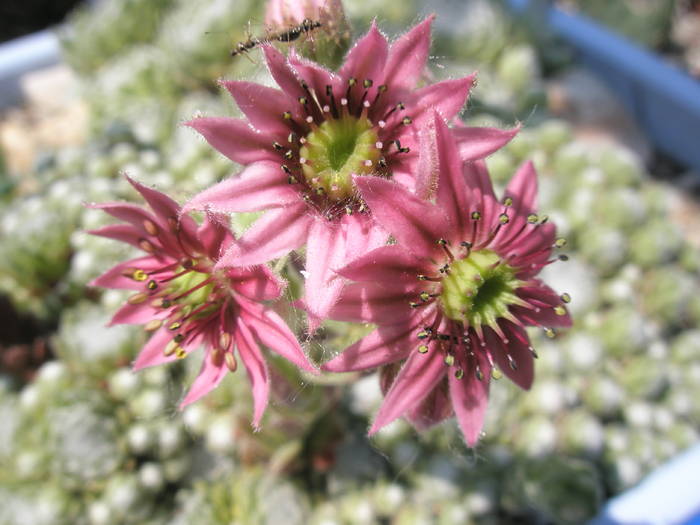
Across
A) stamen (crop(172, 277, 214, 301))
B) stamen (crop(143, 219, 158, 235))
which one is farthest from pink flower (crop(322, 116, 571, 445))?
stamen (crop(143, 219, 158, 235))

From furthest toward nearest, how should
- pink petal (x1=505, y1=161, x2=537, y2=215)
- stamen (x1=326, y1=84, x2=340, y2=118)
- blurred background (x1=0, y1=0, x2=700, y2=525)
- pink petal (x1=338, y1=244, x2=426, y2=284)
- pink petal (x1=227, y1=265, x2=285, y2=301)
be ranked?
blurred background (x1=0, y1=0, x2=700, y2=525) → pink petal (x1=505, y1=161, x2=537, y2=215) → stamen (x1=326, y1=84, x2=340, y2=118) → pink petal (x1=227, y1=265, x2=285, y2=301) → pink petal (x1=338, y1=244, x2=426, y2=284)

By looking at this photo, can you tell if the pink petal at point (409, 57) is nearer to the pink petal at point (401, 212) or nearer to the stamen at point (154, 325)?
the pink petal at point (401, 212)

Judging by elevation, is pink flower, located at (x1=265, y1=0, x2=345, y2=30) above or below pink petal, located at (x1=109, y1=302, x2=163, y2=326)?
above

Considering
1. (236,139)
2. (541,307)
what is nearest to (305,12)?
(236,139)

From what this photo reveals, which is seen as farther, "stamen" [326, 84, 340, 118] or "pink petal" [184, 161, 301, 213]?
"stamen" [326, 84, 340, 118]

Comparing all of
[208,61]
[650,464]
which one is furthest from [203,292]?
[208,61]

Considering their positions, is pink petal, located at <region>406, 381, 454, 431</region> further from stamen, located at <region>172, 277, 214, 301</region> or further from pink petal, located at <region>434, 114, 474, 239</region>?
stamen, located at <region>172, 277, 214, 301</region>
